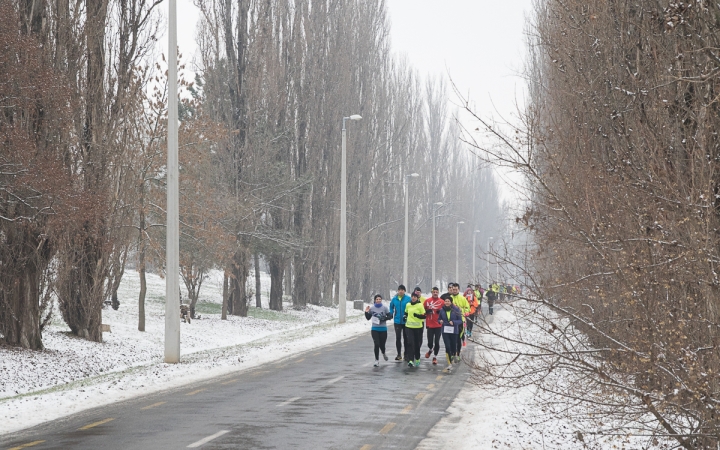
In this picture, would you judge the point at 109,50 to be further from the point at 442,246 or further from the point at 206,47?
the point at 442,246

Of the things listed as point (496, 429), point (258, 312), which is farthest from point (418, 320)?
point (258, 312)

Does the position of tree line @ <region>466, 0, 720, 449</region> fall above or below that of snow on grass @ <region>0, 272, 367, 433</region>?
above

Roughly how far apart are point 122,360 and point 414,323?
8.03 meters

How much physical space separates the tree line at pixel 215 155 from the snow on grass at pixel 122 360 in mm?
1259

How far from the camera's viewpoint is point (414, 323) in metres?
21.7

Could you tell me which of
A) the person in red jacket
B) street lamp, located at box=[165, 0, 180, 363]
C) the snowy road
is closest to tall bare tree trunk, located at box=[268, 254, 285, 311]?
the person in red jacket

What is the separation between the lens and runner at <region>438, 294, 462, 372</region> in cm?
2167

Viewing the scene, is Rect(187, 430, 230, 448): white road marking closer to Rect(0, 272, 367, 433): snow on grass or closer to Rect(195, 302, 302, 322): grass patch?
Rect(0, 272, 367, 433): snow on grass

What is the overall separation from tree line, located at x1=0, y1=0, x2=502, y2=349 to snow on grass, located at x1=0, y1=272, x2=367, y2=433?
1.26 m

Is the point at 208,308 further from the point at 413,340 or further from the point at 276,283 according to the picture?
the point at 413,340

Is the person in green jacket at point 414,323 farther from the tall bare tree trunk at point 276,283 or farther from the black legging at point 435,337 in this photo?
the tall bare tree trunk at point 276,283

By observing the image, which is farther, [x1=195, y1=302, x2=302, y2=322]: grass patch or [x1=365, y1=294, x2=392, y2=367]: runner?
[x1=195, y1=302, x2=302, y2=322]: grass patch

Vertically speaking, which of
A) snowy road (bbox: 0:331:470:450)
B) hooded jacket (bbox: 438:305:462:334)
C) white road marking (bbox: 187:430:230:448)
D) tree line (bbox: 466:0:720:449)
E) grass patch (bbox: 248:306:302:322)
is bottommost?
grass patch (bbox: 248:306:302:322)

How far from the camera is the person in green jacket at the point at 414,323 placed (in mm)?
21781
